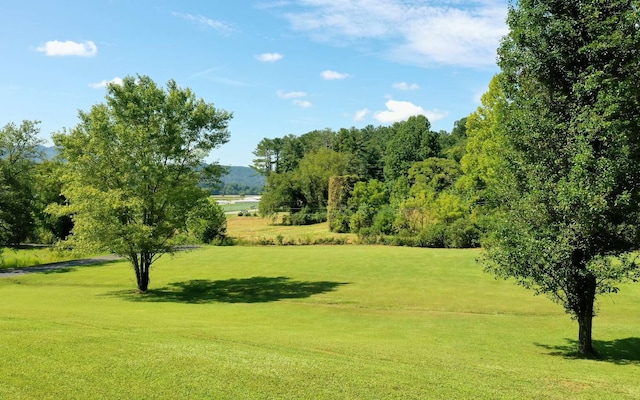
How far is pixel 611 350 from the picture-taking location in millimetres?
14711

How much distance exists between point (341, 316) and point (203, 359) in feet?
36.8

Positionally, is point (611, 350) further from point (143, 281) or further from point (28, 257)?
point (28, 257)

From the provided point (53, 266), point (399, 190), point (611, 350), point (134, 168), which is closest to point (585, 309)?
point (611, 350)

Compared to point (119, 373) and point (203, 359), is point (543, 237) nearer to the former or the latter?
point (203, 359)

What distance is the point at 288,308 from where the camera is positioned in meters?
21.8

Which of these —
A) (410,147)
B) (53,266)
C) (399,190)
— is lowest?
(53,266)

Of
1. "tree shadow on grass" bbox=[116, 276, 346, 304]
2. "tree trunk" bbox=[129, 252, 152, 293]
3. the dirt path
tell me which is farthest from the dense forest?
the dirt path

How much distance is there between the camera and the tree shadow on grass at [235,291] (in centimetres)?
2505

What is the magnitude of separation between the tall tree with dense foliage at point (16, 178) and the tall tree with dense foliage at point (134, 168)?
15690mm

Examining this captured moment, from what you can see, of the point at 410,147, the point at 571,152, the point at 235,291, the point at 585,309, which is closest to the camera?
the point at 571,152

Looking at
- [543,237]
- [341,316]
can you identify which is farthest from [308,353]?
[341,316]

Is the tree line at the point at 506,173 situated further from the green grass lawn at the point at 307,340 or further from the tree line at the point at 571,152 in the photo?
the green grass lawn at the point at 307,340

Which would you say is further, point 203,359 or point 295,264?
point 295,264

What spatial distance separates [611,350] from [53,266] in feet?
134
